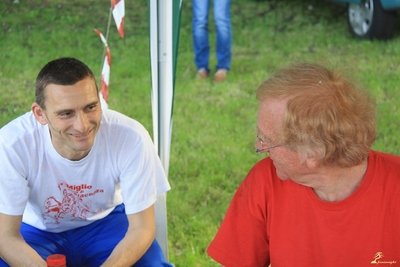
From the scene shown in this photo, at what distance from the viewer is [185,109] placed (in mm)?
5508

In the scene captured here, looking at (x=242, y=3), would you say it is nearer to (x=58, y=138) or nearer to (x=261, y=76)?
(x=261, y=76)

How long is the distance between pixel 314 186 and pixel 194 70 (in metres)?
4.44

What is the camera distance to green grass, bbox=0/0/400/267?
4184 millimetres

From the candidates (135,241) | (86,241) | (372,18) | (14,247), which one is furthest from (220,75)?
(14,247)

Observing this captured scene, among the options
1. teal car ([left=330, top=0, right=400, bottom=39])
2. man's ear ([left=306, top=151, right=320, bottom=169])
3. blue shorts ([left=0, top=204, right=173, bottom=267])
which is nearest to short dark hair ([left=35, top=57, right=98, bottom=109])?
blue shorts ([left=0, top=204, right=173, bottom=267])

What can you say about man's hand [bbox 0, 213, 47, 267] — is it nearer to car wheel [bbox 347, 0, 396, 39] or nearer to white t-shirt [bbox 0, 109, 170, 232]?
white t-shirt [bbox 0, 109, 170, 232]

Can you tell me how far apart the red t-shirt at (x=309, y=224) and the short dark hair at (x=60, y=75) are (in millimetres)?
752

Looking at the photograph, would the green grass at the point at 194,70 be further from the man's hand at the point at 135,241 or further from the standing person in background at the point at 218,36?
the man's hand at the point at 135,241

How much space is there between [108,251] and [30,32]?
5171mm

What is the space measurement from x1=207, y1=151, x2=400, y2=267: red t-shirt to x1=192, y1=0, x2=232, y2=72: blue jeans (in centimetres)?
405

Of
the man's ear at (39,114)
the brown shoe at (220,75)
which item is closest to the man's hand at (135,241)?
the man's ear at (39,114)

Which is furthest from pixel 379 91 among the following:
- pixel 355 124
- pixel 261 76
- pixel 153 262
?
pixel 355 124

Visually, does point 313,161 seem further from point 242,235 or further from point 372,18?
point 372,18

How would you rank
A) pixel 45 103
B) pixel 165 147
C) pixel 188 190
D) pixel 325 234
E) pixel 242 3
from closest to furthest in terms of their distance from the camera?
1. pixel 325 234
2. pixel 45 103
3. pixel 165 147
4. pixel 188 190
5. pixel 242 3
